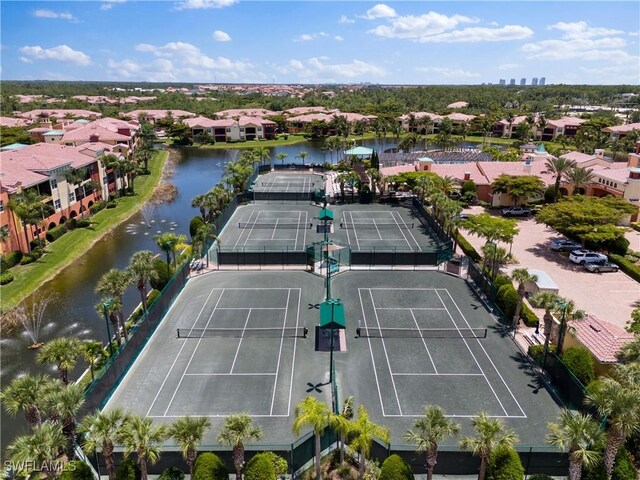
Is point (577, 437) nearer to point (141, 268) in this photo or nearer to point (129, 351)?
point (129, 351)

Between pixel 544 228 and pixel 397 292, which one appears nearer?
pixel 397 292

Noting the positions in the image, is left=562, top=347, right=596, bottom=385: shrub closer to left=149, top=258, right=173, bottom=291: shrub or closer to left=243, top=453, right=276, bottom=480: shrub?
left=243, top=453, right=276, bottom=480: shrub

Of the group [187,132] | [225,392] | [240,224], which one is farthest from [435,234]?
[187,132]

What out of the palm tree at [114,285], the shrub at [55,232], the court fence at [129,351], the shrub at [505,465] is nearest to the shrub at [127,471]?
the court fence at [129,351]

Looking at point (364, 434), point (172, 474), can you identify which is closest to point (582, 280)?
point (364, 434)

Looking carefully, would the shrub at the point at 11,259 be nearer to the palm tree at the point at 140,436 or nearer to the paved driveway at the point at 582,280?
the palm tree at the point at 140,436

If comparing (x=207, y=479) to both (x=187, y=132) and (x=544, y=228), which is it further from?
(x=187, y=132)
